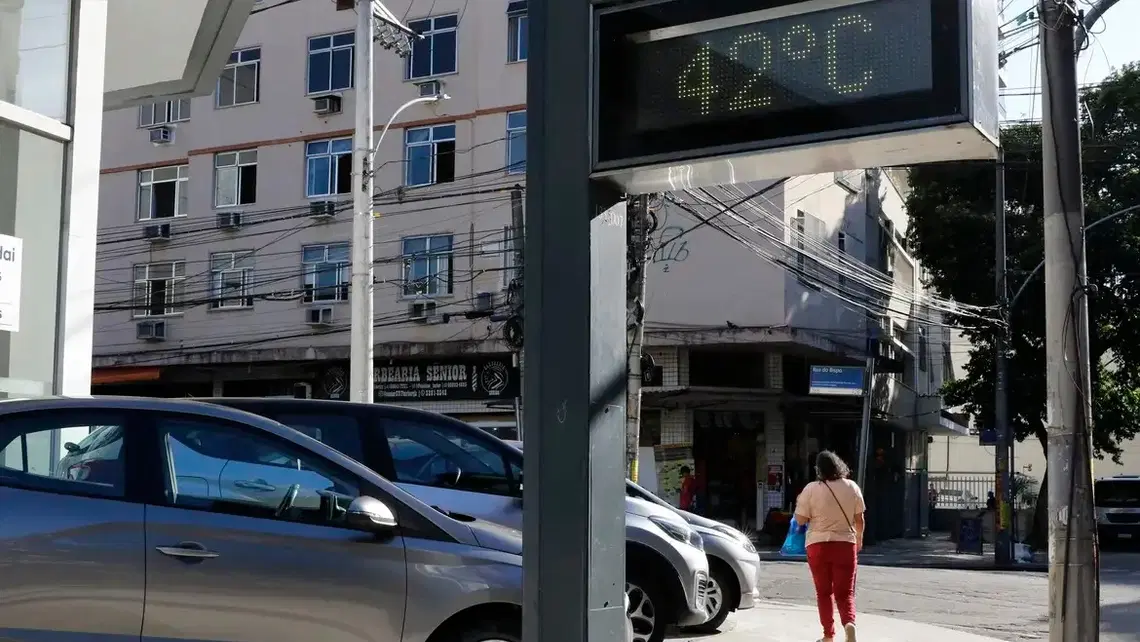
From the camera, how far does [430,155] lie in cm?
2934

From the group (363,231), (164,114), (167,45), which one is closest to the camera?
(167,45)

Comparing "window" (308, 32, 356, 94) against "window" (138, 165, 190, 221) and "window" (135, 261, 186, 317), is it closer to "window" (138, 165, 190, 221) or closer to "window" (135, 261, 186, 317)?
"window" (138, 165, 190, 221)

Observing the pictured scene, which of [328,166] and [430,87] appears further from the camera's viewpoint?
[328,166]

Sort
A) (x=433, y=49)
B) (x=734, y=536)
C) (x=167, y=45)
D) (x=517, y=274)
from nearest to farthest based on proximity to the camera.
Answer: (x=734, y=536), (x=167, y=45), (x=517, y=274), (x=433, y=49)

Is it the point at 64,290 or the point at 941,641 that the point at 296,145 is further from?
the point at 941,641

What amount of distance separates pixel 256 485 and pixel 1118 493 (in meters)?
28.8

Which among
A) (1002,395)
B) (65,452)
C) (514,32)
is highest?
(514,32)

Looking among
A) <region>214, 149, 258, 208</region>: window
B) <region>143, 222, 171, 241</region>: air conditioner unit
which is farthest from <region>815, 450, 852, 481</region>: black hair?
<region>143, 222, 171, 241</region>: air conditioner unit

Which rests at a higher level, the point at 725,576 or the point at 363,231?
the point at 363,231

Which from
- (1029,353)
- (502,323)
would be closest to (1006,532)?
(1029,353)

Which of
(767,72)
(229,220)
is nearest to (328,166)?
(229,220)

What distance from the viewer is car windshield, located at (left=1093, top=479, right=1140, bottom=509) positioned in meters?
29.9

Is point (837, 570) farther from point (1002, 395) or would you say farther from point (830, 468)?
point (1002, 395)

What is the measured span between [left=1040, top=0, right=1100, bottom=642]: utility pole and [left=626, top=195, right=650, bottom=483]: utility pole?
26.1ft
